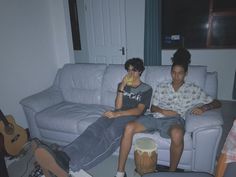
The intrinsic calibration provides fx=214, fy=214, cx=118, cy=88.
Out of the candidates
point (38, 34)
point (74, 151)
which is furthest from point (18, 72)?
point (74, 151)

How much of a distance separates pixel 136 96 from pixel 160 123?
15.4 inches

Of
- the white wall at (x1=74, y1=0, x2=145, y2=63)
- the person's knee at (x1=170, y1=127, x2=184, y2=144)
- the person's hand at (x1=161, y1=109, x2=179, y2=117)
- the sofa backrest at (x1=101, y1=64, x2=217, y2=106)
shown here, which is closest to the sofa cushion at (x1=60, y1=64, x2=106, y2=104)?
the sofa backrest at (x1=101, y1=64, x2=217, y2=106)

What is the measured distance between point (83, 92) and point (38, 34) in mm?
1083

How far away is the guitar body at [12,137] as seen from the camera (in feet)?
7.93

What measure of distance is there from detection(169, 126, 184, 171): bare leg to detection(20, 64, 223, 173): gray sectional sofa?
11cm

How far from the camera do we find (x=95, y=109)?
8.63 ft

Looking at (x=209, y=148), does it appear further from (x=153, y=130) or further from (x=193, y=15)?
(x=193, y=15)

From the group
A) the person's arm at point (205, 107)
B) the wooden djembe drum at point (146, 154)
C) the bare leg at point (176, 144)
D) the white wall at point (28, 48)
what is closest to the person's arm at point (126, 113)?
the wooden djembe drum at point (146, 154)

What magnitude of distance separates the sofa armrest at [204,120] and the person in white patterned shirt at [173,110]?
5 centimetres

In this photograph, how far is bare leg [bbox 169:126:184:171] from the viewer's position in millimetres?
1836

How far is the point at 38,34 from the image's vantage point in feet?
10.1

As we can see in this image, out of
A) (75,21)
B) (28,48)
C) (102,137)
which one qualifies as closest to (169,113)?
(102,137)

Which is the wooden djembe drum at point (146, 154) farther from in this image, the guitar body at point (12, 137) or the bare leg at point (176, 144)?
the guitar body at point (12, 137)

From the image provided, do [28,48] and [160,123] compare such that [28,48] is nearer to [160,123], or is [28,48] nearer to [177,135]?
[160,123]
